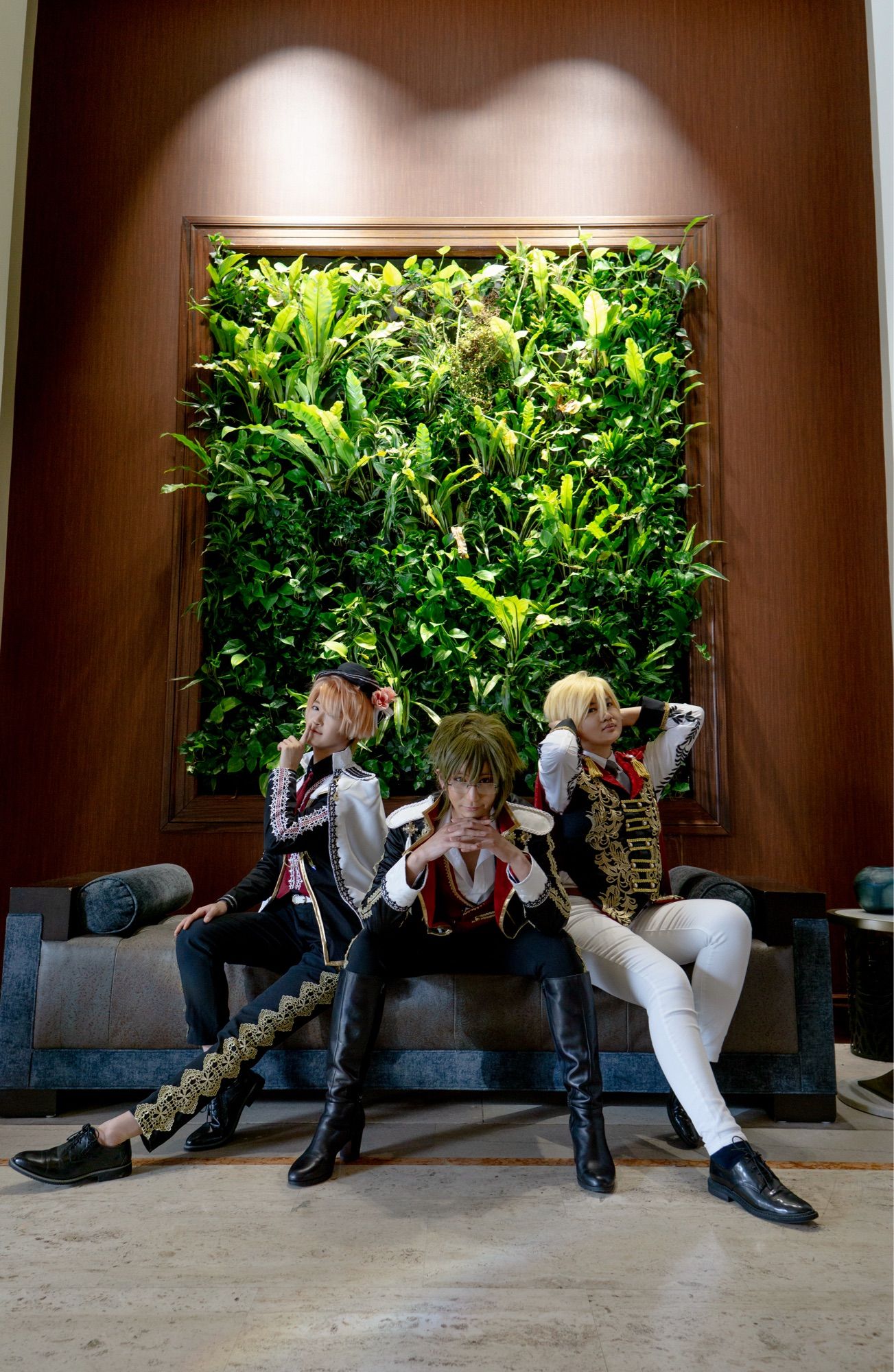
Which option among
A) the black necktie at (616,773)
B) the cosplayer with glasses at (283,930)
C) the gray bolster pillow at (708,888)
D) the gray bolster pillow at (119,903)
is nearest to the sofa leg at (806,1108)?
the gray bolster pillow at (708,888)

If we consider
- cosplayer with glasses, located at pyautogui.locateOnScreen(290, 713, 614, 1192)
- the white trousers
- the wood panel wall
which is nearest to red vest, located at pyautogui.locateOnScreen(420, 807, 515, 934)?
cosplayer with glasses, located at pyautogui.locateOnScreen(290, 713, 614, 1192)

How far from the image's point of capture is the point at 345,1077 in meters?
2.12

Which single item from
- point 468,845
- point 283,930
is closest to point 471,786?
point 468,845

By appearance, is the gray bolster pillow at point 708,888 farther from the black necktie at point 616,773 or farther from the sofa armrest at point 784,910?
the black necktie at point 616,773

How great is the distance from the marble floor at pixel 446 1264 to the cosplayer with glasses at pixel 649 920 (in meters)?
0.10

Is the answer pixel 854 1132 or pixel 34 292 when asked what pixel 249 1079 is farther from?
pixel 34 292

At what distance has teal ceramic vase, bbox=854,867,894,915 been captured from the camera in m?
2.82

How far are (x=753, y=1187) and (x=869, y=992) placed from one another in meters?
1.10

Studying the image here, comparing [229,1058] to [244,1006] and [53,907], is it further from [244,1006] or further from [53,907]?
[53,907]

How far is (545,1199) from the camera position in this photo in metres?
1.93

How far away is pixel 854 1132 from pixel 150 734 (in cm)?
253

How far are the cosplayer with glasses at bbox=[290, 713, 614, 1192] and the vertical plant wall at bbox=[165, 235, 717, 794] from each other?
1.13m

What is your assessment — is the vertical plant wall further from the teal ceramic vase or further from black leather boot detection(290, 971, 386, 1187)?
black leather boot detection(290, 971, 386, 1187)

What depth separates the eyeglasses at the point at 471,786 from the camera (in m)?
2.12
